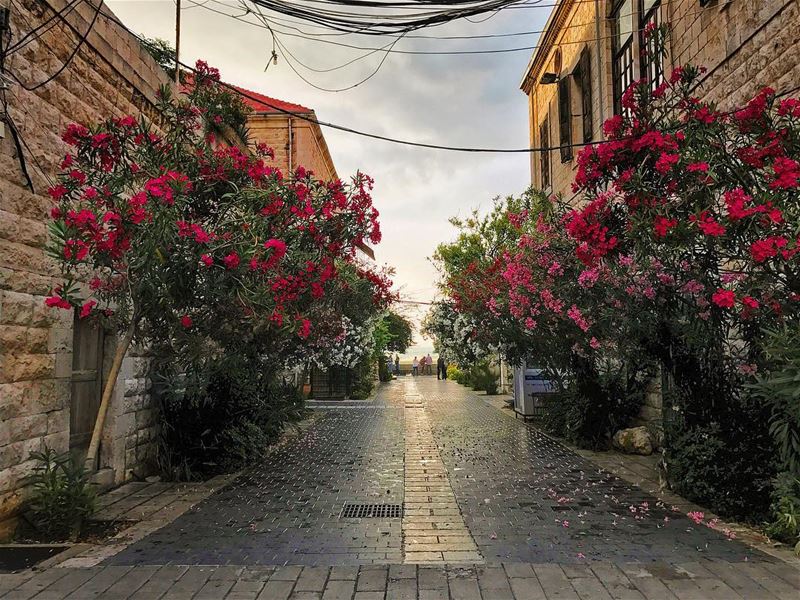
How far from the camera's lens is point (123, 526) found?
5.42 m

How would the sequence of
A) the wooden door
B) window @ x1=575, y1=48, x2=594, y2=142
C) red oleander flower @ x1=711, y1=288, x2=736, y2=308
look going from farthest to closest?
window @ x1=575, y1=48, x2=594, y2=142
the wooden door
red oleander flower @ x1=711, y1=288, x2=736, y2=308

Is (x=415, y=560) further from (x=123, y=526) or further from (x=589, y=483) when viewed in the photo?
(x=589, y=483)

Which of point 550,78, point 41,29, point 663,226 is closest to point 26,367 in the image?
point 41,29

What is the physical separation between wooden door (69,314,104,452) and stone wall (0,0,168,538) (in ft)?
1.69

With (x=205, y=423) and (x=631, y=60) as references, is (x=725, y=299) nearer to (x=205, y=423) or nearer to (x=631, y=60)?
(x=205, y=423)

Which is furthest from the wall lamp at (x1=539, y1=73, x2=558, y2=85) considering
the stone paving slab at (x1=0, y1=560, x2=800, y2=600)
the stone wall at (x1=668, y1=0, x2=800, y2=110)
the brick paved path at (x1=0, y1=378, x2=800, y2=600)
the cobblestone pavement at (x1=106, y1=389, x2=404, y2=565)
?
the stone paving slab at (x1=0, y1=560, x2=800, y2=600)

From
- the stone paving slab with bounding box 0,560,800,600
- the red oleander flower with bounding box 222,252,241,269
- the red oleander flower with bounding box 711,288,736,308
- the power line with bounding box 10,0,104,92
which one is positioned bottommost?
the stone paving slab with bounding box 0,560,800,600

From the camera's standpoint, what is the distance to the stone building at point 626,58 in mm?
6375

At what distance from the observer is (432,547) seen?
4.84 metres

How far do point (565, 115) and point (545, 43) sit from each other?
3242mm

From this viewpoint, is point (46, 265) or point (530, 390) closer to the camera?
point (46, 265)

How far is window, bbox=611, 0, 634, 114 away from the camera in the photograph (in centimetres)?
1080

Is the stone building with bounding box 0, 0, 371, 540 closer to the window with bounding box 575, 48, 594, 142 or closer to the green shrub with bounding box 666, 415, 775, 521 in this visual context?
the green shrub with bounding box 666, 415, 775, 521

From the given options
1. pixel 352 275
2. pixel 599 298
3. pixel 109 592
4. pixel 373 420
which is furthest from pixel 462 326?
pixel 109 592
